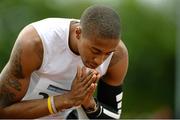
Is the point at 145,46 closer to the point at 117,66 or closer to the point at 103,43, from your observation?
the point at 117,66

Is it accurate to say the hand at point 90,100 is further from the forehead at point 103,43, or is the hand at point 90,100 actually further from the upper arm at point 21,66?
the upper arm at point 21,66

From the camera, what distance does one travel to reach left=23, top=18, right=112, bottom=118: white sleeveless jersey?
321 cm

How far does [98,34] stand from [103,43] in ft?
0.16

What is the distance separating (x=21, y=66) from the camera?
3158 mm

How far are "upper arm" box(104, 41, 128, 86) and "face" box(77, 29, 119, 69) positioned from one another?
0.33m

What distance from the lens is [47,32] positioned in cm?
320

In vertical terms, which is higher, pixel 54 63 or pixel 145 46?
pixel 54 63

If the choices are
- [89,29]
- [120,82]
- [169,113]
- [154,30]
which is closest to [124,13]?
[154,30]

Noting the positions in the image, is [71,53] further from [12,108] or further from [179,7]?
[179,7]

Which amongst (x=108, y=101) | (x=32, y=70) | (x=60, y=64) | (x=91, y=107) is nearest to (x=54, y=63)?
(x=60, y=64)

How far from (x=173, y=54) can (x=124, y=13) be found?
2.94 ft

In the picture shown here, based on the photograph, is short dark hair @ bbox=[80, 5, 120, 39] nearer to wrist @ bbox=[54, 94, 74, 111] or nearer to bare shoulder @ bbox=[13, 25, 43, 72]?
bare shoulder @ bbox=[13, 25, 43, 72]

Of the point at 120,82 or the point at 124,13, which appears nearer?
the point at 120,82

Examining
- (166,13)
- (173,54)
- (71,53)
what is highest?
Answer: (71,53)
